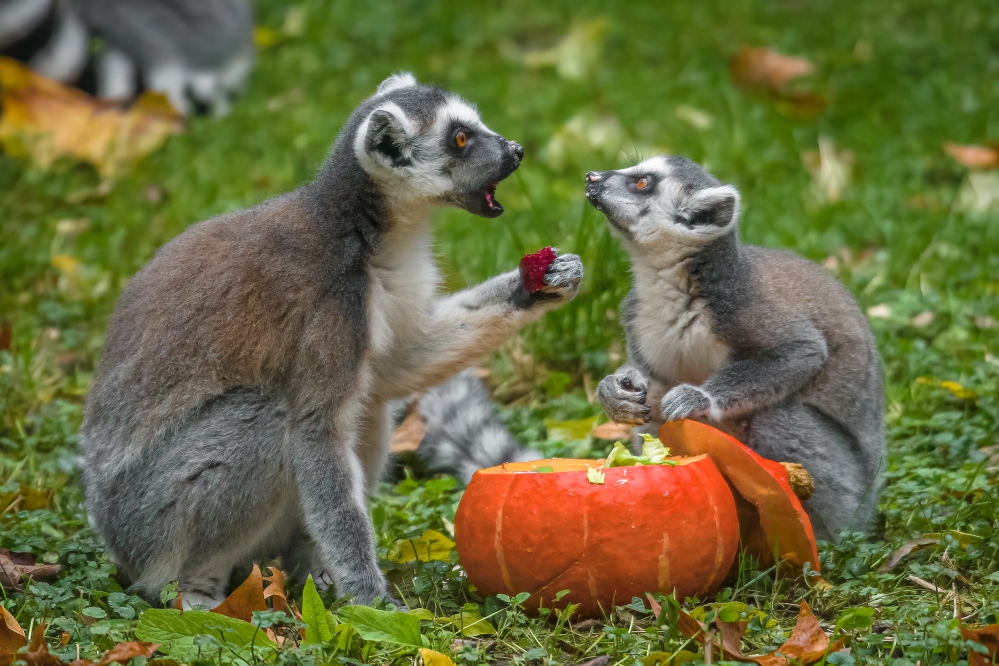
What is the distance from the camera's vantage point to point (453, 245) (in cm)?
588

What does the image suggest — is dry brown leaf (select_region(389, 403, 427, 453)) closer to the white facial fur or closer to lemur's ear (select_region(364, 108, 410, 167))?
the white facial fur

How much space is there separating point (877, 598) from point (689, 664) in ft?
2.50

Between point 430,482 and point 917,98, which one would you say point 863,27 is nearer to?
point 917,98

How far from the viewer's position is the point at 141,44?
8.59 meters

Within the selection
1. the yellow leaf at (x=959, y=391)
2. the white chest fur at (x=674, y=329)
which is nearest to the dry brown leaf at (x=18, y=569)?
the white chest fur at (x=674, y=329)

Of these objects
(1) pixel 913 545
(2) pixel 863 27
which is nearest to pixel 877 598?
(1) pixel 913 545

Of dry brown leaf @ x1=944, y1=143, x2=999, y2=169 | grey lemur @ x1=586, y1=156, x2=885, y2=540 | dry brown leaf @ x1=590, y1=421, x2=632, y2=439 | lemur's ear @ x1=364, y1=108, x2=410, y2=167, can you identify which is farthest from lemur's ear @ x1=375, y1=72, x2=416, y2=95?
dry brown leaf @ x1=944, y1=143, x2=999, y2=169

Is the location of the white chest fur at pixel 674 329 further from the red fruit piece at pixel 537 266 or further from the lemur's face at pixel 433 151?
the lemur's face at pixel 433 151

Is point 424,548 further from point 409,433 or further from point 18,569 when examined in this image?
point 18,569

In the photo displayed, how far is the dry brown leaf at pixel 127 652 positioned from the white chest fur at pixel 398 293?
3.67 ft

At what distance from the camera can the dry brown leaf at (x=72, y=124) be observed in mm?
7137

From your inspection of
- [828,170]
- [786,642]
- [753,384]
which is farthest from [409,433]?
[828,170]

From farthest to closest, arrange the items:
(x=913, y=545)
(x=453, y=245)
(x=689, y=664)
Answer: (x=453, y=245), (x=913, y=545), (x=689, y=664)

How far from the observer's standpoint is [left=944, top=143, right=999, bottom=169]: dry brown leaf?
22.7 ft
